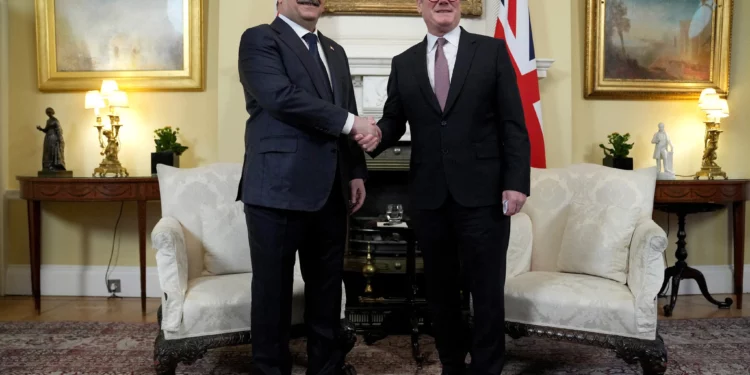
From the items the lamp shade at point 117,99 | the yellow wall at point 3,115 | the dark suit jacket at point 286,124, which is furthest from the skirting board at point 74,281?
the dark suit jacket at point 286,124

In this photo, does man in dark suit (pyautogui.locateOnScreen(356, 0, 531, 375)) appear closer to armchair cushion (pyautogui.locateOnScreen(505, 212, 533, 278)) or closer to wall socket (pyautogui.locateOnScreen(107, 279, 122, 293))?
armchair cushion (pyautogui.locateOnScreen(505, 212, 533, 278))

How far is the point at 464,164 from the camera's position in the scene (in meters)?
2.19

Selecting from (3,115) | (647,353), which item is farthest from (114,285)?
(647,353)

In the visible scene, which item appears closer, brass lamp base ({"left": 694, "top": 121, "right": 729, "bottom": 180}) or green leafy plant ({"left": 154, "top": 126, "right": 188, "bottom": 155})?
green leafy plant ({"left": 154, "top": 126, "right": 188, "bottom": 155})

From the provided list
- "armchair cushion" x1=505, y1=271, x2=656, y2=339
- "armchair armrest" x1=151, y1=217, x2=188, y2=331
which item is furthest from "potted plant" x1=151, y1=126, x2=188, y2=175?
"armchair cushion" x1=505, y1=271, x2=656, y2=339

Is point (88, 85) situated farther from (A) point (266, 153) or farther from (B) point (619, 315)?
(B) point (619, 315)

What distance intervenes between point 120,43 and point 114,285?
1.77 meters

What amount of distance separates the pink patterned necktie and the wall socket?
3.16 m

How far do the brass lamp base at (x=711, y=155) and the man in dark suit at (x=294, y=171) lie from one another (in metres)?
3.11

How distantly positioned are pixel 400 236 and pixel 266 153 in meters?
1.66

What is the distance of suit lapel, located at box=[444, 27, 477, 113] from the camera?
220 cm

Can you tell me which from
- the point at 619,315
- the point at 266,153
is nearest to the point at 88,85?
the point at 266,153

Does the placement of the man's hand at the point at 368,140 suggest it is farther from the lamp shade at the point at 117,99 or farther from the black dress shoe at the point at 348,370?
the lamp shade at the point at 117,99

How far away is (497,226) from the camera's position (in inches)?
87.4
